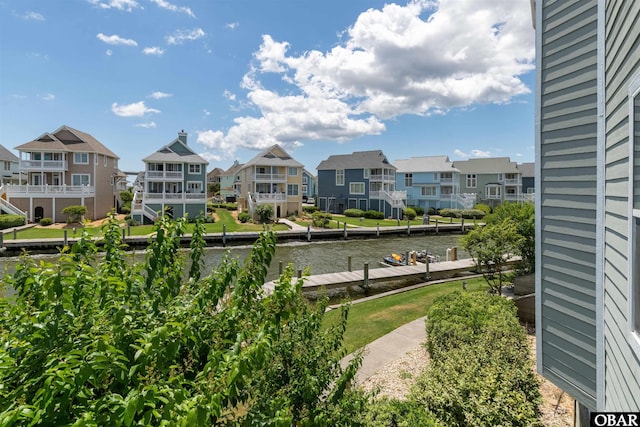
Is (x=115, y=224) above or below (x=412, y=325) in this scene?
above

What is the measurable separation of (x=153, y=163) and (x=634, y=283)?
138ft

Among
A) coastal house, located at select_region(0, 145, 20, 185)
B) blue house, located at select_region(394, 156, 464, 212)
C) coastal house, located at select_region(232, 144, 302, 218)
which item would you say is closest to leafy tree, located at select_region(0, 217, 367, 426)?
coastal house, located at select_region(232, 144, 302, 218)

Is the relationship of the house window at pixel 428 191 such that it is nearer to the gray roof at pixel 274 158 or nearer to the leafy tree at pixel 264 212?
the gray roof at pixel 274 158

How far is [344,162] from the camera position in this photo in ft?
179

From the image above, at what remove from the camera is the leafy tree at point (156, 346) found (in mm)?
2156

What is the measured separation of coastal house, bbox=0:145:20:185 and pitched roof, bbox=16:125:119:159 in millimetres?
20404

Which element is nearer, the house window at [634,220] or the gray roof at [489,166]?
the house window at [634,220]

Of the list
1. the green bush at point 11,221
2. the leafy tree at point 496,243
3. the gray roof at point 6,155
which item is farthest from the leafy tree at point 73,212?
the leafy tree at point 496,243

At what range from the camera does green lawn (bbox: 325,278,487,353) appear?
10.0m

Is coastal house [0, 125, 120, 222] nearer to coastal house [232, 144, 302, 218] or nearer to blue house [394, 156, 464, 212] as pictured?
coastal house [232, 144, 302, 218]

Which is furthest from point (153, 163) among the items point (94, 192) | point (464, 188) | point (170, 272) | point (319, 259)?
point (464, 188)

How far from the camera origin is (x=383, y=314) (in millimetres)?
11930

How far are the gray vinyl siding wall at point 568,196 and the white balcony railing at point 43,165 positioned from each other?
4480 cm

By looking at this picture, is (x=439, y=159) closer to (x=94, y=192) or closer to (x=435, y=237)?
(x=435, y=237)
